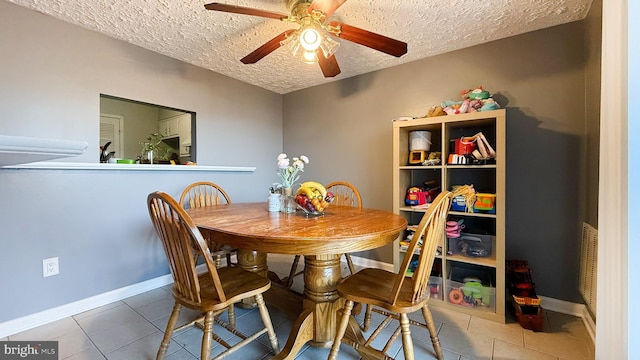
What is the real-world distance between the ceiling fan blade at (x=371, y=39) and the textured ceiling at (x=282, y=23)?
28 centimetres

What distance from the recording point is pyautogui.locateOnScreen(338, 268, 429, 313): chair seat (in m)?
1.15

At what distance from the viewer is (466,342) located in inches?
63.1

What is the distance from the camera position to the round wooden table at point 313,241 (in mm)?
1099

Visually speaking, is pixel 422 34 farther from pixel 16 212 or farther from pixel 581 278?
pixel 16 212

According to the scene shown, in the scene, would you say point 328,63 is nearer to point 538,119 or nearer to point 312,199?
point 312,199

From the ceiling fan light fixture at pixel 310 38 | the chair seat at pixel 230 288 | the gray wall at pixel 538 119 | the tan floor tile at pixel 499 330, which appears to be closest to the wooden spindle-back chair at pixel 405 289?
the chair seat at pixel 230 288

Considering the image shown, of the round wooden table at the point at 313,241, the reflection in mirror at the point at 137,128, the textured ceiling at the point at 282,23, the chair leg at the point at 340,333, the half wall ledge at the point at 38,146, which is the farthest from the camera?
the reflection in mirror at the point at 137,128

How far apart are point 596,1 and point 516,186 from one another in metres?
1.26

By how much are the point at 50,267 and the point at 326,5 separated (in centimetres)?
251

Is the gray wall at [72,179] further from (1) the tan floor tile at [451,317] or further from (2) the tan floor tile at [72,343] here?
(1) the tan floor tile at [451,317]

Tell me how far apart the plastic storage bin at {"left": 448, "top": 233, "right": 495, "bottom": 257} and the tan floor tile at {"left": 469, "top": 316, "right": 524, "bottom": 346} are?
0.46 meters

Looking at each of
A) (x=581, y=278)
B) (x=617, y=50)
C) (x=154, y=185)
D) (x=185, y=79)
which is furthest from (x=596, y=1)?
(x=154, y=185)

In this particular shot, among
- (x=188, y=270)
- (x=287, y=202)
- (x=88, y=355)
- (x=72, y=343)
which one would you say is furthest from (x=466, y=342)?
(x=72, y=343)

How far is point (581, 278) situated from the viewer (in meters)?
1.82
